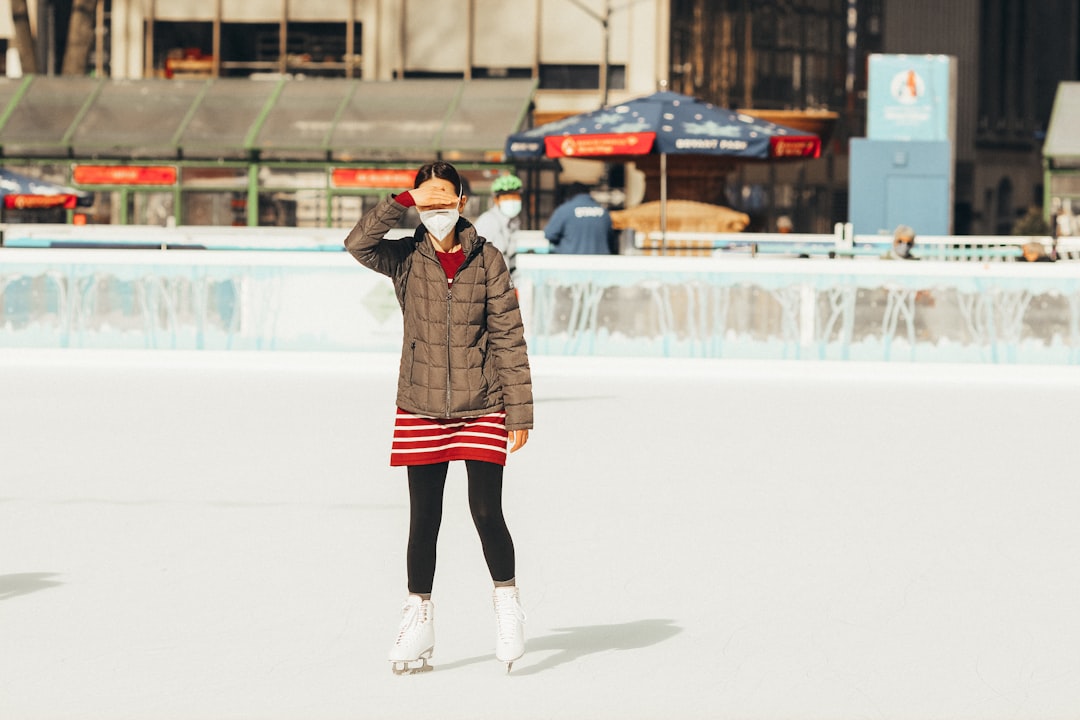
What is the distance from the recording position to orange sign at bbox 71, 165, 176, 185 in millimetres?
39219

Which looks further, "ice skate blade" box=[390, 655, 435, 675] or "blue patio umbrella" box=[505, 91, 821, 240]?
"blue patio umbrella" box=[505, 91, 821, 240]

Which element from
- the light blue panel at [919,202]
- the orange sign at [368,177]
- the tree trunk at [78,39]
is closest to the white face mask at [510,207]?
the light blue panel at [919,202]

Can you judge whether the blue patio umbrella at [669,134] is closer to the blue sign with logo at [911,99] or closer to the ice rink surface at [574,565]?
the blue sign with logo at [911,99]

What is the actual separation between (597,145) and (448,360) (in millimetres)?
19337

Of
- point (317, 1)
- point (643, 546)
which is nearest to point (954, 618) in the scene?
point (643, 546)

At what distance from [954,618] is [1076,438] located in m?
6.50

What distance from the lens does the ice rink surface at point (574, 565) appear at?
6094 mm

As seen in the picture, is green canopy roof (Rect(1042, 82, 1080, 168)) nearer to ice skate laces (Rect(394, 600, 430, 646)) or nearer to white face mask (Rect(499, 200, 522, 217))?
white face mask (Rect(499, 200, 522, 217))

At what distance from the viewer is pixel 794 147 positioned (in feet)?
83.8

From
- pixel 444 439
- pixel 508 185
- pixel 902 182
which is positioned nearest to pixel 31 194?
pixel 902 182

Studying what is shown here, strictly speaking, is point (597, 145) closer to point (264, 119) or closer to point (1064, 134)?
point (1064, 134)

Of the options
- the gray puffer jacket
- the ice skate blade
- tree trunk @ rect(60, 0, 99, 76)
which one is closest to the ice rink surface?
the ice skate blade

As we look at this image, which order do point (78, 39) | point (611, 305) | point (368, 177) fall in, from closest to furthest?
point (611, 305) < point (368, 177) < point (78, 39)

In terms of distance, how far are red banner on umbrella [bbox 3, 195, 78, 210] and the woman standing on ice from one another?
2261 cm
